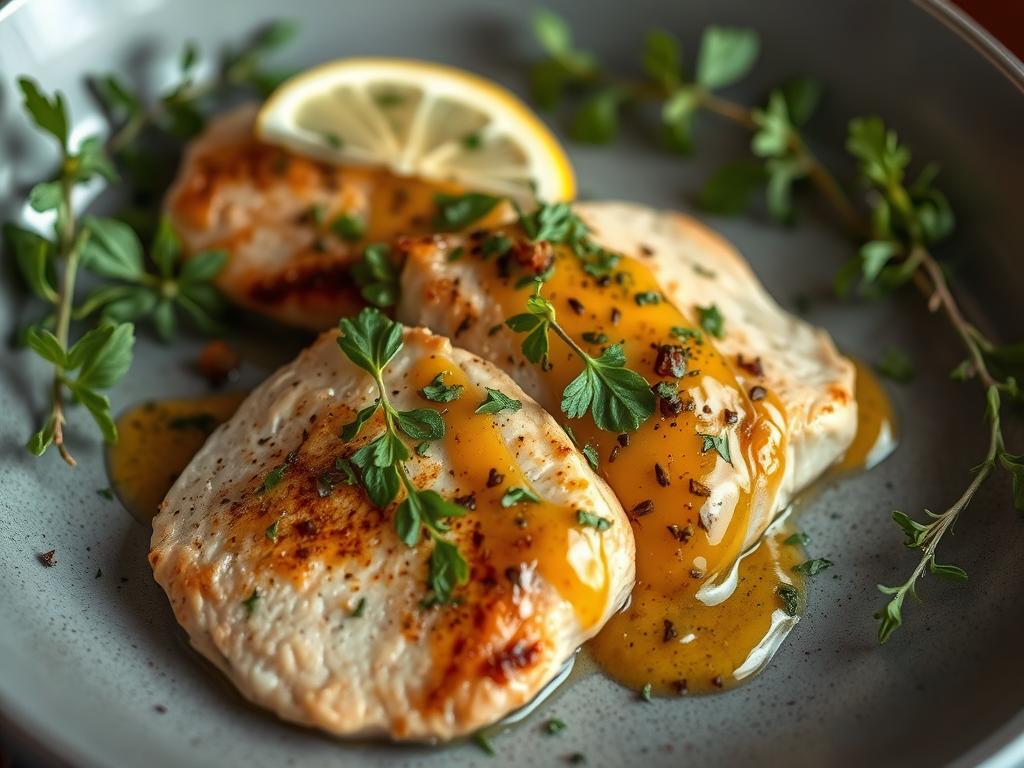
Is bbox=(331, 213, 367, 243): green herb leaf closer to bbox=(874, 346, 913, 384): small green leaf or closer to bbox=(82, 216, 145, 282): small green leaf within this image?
bbox=(82, 216, 145, 282): small green leaf

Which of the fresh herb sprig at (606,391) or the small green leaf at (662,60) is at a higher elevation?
the small green leaf at (662,60)

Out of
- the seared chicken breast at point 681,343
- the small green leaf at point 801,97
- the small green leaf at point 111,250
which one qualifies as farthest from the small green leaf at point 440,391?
the small green leaf at point 801,97

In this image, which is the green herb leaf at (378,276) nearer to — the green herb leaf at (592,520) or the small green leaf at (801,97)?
the green herb leaf at (592,520)

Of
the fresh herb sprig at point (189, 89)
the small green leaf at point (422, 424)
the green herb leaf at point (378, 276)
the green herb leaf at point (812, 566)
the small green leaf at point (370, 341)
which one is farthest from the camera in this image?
the fresh herb sprig at point (189, 89)

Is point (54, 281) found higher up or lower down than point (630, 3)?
lower down

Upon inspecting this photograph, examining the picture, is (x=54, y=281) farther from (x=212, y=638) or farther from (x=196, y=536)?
(x=212, y=638)

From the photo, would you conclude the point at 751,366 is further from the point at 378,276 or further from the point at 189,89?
the point at 189,89

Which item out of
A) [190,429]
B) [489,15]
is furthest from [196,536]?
[489,15]
